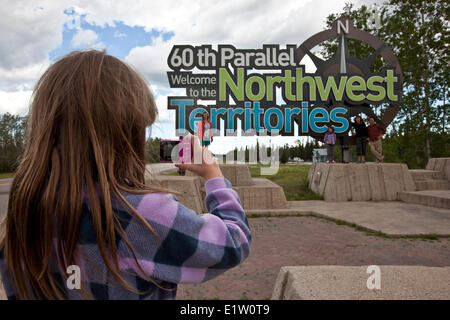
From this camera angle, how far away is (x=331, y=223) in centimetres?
650

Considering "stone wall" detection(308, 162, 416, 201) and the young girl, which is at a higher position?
the young girl

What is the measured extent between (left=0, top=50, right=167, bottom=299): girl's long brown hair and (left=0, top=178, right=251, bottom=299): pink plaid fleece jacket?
22mm

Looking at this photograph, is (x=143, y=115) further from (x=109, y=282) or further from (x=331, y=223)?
(x=331, y=223)

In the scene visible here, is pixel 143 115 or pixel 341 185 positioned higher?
pixel 143 115

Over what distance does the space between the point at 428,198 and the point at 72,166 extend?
9946mm

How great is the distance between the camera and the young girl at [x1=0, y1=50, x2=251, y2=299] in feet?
2.37

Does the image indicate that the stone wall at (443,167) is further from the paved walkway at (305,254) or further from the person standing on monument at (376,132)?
the paved walkway at (305,254)

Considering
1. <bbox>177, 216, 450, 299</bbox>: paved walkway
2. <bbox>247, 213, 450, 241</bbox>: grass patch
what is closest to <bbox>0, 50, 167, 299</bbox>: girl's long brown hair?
<bbox>177, 216, 450, 299</bbox>: paved walkway

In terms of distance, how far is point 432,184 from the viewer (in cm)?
1077

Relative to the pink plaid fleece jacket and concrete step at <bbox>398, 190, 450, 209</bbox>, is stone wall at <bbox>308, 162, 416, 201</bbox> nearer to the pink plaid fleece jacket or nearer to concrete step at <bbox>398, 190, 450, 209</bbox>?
concrete step at <bbox>398, 190, 450, 209</bbox>

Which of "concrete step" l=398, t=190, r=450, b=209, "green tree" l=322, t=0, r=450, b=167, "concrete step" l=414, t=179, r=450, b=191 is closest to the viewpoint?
"concrete step" l=398, t=190, r=450, b=209

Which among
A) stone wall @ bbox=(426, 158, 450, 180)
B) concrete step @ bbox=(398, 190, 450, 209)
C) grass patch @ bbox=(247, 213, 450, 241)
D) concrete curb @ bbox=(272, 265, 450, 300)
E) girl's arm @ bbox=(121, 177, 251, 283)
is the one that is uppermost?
girl's arm @ bbox=(121, 177, 251, 283)
